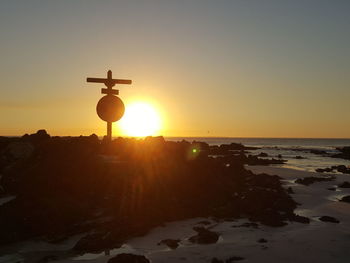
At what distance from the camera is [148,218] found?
1284cm

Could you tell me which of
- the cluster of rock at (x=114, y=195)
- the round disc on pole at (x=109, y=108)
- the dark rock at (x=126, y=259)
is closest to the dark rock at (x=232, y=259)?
the cluster of rock at (x=114, y=195)

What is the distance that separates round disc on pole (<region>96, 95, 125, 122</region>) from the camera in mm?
18297

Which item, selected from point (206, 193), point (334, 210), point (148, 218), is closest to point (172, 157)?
point (206, 193)

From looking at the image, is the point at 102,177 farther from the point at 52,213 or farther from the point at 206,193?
the point at 206,193

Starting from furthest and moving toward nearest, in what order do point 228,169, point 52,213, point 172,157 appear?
point 228,169 → point 172,157 → point 52,213

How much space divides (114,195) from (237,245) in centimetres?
566

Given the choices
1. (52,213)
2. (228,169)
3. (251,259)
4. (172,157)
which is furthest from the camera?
(228,169)

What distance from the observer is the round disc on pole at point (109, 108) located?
18.3 meters

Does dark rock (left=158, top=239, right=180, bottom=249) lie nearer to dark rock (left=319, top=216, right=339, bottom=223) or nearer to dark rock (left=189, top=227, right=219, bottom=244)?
dark rock (left=189, top=227, right=219, bottom=244)

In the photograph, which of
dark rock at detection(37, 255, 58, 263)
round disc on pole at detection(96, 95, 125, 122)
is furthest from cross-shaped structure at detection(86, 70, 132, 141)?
dark rock at detection(37, 255, 58, 263)

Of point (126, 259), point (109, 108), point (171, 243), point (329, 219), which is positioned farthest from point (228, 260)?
point (109, 108)

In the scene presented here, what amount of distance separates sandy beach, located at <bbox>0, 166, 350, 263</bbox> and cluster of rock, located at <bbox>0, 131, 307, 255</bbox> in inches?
19.0

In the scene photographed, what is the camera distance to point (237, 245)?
1077 cm

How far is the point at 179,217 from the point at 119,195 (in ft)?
8.30
